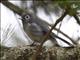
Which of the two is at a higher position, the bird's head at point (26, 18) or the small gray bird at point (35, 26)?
the bird's head at point (26, 18)

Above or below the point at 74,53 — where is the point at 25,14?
above

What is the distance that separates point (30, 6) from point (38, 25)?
0.07m

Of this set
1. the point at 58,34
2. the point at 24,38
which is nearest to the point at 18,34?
the point at 24,38

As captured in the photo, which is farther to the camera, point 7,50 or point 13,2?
point 13,2

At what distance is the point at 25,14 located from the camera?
90cm

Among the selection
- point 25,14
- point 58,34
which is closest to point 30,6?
point 25,14

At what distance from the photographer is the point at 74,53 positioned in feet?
2.68

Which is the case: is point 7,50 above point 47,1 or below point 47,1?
below

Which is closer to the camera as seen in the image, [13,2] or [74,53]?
[74,53]

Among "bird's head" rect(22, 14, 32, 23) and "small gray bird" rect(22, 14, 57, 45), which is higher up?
"bird's head" rect(22, 14, 32, 23)

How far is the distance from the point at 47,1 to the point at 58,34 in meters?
0.12

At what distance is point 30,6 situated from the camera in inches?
35.1

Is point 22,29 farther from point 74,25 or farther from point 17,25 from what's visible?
point 74,25

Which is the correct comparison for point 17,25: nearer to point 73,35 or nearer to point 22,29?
point 22,29
